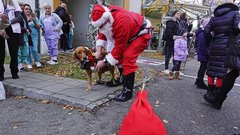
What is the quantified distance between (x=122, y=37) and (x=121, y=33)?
68 millimetres

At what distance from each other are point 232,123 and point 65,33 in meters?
7.49

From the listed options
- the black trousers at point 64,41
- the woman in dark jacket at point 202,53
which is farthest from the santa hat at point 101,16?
the black trousers at point 64,41

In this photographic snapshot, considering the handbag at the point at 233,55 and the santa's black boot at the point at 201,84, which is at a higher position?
the handbag at the point at 233,55

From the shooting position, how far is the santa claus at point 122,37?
157 inches

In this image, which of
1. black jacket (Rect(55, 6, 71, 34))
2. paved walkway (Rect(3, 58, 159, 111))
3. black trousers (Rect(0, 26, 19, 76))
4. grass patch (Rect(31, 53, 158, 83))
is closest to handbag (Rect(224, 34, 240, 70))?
paved walkway (Rect(3, 58, 159, 111))

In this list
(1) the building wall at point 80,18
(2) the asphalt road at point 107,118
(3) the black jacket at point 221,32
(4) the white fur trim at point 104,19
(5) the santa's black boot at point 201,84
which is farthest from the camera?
(1) the building wall at point 80,18

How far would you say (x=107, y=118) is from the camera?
377 cm

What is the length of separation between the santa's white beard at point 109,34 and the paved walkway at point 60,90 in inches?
34.6

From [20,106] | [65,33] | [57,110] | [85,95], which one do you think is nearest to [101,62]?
[85,95]

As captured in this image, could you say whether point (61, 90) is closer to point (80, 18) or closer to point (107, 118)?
point (107, 118)

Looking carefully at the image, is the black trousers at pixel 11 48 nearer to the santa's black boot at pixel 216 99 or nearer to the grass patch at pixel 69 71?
the grass patch at pixel 69 71

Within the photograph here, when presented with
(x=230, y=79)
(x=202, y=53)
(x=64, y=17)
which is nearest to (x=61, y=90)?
(x=230, y=79)

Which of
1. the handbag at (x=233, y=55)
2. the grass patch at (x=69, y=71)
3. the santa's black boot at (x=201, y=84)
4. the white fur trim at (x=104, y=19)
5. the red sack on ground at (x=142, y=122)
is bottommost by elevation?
the santa's black boot at (x=201, y=84)

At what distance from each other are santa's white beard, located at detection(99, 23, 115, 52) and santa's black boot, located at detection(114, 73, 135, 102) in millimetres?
592
